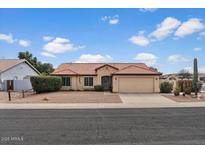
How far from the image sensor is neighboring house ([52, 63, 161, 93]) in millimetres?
36047

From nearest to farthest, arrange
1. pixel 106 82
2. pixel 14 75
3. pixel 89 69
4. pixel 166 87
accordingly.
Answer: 1. pixel 166 87
2. pixel 106 82
3. pixel 89 69
4. pixel 14 75

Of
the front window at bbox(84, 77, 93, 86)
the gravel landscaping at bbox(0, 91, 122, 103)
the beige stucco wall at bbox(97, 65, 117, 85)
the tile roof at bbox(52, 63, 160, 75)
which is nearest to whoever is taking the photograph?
the gravel landscaping at bbox(0, 91, 122, 103)

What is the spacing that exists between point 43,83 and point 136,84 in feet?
36.4

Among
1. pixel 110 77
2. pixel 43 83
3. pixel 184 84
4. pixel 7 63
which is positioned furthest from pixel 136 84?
pixel 7 63

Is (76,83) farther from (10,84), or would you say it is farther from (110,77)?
(10,84)

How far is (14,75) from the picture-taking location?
42.4m

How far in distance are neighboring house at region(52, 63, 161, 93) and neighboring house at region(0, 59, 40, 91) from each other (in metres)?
4.57

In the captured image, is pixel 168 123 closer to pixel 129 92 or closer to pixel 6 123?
pixel 6 123

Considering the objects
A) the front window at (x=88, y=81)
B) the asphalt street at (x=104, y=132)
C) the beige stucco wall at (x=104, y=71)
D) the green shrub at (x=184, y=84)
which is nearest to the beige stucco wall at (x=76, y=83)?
the front window at (x=88, y=81)

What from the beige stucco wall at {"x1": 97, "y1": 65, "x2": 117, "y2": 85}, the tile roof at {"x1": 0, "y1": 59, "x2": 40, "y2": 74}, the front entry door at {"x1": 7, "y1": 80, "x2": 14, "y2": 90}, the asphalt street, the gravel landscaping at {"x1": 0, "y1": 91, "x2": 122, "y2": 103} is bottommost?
the asphalt street

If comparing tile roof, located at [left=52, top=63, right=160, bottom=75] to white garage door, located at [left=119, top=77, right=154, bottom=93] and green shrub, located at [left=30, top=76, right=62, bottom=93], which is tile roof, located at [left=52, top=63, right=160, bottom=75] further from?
green shrub, located at [left=30, top=76, right=62, bottom=93]

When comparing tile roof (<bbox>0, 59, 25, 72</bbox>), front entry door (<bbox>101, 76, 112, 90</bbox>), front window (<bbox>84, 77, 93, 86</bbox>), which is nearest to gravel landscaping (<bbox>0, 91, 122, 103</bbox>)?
front entry door (<bbox>101, 76, 112, 90</bbox>)

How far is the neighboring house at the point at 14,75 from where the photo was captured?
39812 millimetres

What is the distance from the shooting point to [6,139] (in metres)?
9.20
